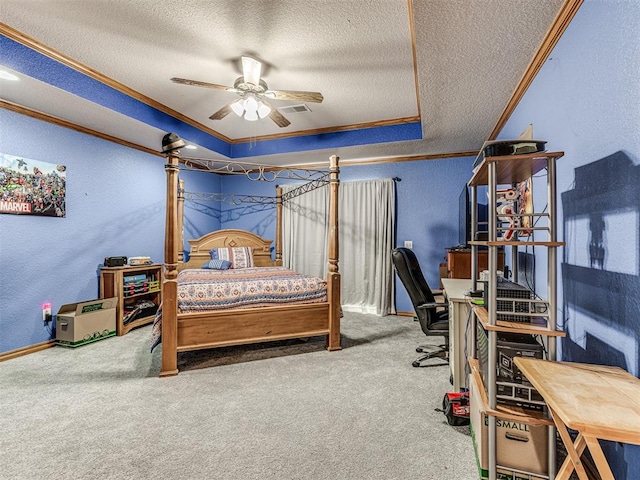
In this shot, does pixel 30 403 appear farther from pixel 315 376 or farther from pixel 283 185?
pixel 283 185

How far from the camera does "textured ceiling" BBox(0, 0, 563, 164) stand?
1.96 meters

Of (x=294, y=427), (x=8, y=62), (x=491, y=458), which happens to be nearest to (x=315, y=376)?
(x=294, y=427)

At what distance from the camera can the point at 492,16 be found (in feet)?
5.68

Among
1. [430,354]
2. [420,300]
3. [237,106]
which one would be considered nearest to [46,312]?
[237,106]

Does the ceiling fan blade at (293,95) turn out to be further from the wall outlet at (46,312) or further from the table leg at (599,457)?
the wall outlet at (46,312)

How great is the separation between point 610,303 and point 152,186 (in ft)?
16.3

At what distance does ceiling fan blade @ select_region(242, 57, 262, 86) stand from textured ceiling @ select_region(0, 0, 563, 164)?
0.33 feet

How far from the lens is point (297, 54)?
8.46ft

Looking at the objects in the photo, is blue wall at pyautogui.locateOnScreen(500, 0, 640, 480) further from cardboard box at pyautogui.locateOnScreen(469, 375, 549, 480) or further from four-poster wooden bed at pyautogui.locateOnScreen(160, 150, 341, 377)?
four-poster wooden bed at pyautogui.locateOnScreen(160, 150, 341, 377)

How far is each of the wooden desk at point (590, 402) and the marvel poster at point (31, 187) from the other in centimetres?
423

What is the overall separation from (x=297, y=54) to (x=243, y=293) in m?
2.18

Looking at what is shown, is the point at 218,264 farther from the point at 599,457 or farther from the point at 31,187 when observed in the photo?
the point at 599,457

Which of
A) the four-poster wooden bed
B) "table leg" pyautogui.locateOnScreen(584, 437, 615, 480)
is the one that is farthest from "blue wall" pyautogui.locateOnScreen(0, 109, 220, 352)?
"table leg" pyautogui.locateOnScreen(584, 437, 615, 480)

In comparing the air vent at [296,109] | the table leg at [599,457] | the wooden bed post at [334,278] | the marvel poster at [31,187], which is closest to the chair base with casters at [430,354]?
the wooden bed post at [334,278]
